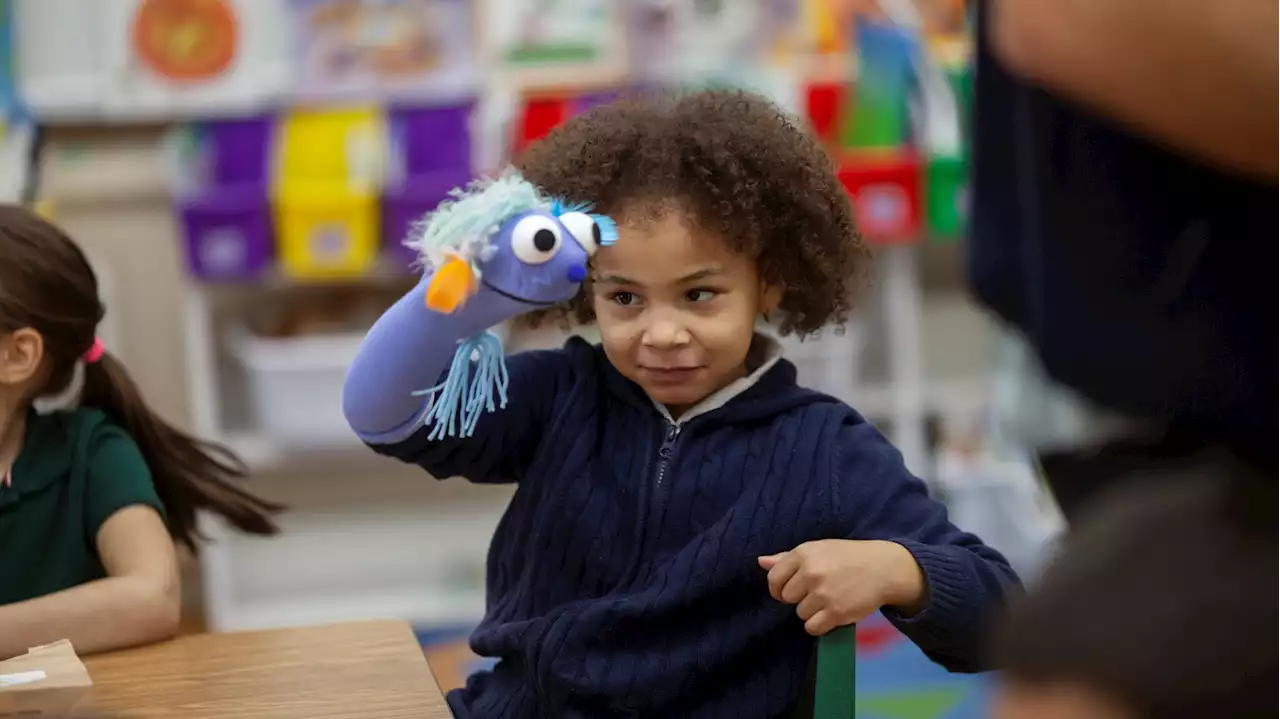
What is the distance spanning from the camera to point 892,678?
7.75 ft

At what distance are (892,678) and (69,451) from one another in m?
1.53

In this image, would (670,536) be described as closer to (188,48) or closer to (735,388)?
(735,388)

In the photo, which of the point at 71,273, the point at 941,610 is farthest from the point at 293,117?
the point at 941,610

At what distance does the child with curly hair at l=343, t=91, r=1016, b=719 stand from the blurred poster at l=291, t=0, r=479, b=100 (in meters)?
1.44


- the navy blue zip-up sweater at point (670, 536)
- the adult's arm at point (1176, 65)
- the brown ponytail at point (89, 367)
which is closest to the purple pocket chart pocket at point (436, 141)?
the brown ponytail at point (89, 367)

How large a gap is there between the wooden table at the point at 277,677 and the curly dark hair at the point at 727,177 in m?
0.35

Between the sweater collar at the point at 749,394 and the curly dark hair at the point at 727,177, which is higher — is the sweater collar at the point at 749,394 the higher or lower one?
the lower one

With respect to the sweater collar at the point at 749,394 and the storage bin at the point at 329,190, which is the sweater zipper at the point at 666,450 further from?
the storage bin at the point at 329,190

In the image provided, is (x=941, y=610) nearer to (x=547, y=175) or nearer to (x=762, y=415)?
(x=762, y=415)

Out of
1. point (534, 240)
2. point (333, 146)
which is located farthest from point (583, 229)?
point (333, 146)

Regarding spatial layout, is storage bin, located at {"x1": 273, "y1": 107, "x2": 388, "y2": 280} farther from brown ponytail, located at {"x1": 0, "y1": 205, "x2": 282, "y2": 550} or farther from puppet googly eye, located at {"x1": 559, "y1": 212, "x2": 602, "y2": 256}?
puppet googly eye, located at {"x1": 559, "y1": 212, "x2": 602, "y2": 256}

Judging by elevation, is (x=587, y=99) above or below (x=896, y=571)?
A: above

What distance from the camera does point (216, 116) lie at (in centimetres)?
252

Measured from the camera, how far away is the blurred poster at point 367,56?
254 centimetres
